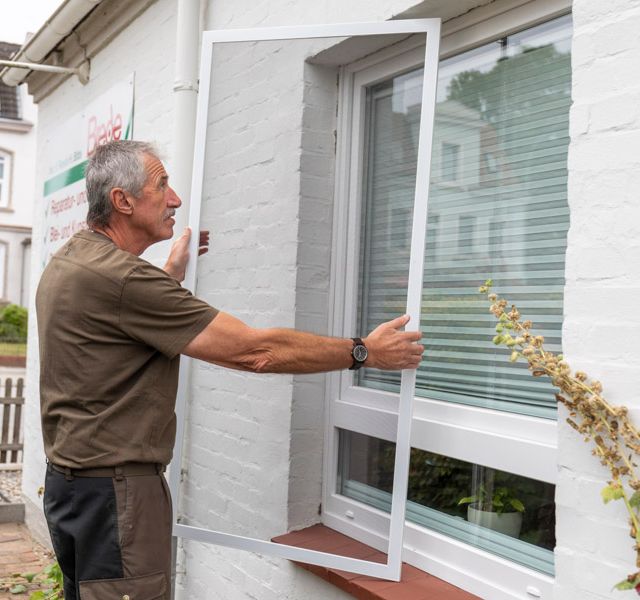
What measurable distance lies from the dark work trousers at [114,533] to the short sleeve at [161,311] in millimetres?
439

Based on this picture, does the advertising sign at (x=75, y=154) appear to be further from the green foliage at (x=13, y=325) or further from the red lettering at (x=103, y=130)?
the green foliage at (x=13, y=325)

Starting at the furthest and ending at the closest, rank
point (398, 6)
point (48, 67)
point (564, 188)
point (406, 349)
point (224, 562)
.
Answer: point (48, 67) → point (224, 562) → point (398, 6) → point (406, 349) → point (564, 188)

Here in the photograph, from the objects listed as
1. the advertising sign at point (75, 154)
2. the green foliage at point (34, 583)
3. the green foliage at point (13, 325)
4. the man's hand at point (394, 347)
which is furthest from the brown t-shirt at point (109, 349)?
the green foliage at point (13, 325)

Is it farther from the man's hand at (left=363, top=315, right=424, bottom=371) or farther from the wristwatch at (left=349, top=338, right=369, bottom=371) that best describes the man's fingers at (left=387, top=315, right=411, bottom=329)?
the wristwatch at (left=349, top=338, right=369, bottom=371)

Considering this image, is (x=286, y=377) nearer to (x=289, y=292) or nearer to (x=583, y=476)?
(x=289, y=292)

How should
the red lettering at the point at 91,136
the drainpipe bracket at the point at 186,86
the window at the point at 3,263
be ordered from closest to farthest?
the drainpipe bracket at the point at 186,86 → the red lettering at the point at 91,136 → the window at the point at 3,263

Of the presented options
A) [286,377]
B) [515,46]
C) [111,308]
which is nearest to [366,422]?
[286,377]

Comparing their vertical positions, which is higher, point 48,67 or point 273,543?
point 48,67

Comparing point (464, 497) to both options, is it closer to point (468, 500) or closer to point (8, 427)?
point (468, 500)

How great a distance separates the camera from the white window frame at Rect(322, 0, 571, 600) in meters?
2.44

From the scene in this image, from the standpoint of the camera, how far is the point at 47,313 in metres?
2.60

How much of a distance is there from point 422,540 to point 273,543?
0.55 metres

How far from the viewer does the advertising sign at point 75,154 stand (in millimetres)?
5023

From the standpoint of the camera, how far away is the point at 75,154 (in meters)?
5.77
